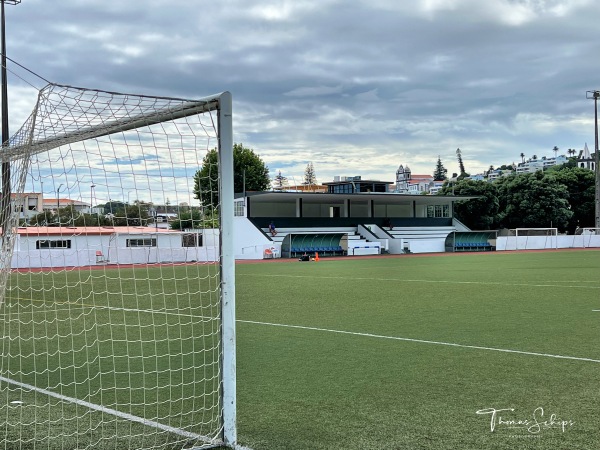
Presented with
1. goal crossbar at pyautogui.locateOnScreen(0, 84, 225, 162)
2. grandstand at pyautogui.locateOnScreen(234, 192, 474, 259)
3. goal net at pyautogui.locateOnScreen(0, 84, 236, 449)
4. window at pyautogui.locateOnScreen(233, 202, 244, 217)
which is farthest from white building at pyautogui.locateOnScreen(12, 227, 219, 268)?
window at pyautogui.locateOnScreen(233, 202, 244, 217)

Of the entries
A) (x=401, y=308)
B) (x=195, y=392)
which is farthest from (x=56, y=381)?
(x=401, y=308)

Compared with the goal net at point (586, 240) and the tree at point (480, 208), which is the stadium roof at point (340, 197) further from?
the goal net at point (586, 240)

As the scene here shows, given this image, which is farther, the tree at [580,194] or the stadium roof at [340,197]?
the tree at [580,194]

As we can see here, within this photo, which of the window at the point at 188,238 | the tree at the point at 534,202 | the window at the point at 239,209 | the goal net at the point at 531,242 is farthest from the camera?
the tree at the point at 534,202

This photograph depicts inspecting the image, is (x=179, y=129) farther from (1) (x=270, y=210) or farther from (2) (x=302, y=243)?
(1) (x=270, y=210)

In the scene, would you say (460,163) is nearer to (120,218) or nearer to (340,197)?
(340,197)

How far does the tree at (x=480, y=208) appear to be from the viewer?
61062mm

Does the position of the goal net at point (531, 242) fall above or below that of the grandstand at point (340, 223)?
below

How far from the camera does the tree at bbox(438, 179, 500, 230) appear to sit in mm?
61062

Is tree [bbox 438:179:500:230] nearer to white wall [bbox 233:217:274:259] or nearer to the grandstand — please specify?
the grandstand

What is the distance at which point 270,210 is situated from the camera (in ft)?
159

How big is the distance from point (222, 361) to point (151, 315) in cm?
783
